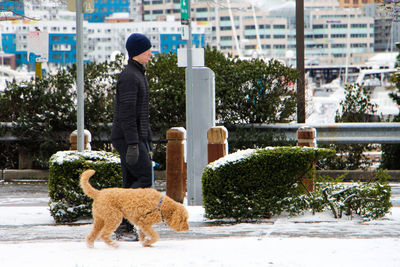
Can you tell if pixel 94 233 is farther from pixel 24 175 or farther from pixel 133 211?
pixel 24 175

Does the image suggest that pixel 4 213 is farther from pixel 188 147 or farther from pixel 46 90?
pixel 46 90

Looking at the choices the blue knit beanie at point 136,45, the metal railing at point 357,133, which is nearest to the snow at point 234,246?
the blue knit beanie at point 136,45

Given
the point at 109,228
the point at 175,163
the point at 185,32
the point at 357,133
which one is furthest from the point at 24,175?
the point at 109,228

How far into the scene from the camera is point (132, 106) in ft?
20.7

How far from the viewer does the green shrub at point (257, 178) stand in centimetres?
758

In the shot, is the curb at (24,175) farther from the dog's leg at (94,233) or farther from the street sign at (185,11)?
the dog's leg at (94,233)

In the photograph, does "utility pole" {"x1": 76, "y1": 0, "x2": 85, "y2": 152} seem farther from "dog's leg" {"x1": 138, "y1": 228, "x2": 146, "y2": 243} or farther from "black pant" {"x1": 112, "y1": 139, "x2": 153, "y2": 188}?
"dog's leg" {"x1": 138, "y1": 228, "x2": 146, "y2": 243}

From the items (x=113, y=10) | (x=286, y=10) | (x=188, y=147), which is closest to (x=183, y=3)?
(x=188, y=147)

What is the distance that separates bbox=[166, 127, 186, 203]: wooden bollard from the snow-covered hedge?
1691 mm

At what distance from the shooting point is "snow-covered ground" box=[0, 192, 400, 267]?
520 cm

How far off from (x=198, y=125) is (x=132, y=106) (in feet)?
10.7

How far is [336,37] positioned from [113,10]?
62239mm

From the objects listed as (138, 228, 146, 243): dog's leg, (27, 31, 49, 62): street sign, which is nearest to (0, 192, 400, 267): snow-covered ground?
(138, 228, 146, 243): dog's leg

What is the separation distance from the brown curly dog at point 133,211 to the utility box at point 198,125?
3402 millimetres
